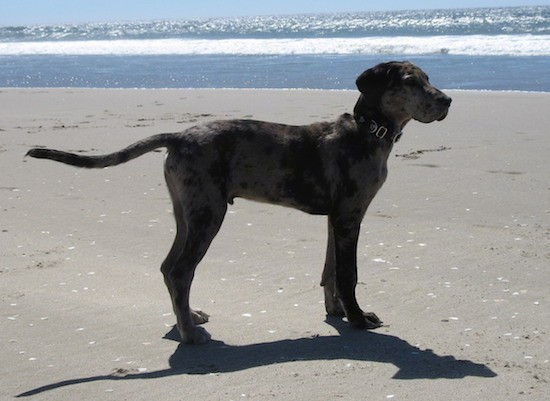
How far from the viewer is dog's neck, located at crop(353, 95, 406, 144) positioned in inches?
216

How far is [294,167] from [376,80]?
684 mm

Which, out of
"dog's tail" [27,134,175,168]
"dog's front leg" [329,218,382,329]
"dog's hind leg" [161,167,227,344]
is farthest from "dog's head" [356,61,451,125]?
"dog's tail" [27,134,175,168]

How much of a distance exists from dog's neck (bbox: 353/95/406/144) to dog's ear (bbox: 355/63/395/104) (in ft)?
0.26

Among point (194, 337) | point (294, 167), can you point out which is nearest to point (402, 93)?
point (294, 167)

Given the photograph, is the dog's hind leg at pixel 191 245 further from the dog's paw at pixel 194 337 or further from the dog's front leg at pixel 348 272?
the dog's front leg at pixel 348 272

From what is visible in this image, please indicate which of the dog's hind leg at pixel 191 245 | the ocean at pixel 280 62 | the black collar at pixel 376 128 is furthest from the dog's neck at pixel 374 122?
the ocean at pixel 280 62

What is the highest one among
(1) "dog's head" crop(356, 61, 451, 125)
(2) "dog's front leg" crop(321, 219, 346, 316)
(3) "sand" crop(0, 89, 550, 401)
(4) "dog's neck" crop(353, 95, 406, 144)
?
(1) "dog's head" crop(356, 61, 451, 125)

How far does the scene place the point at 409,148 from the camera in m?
11.3

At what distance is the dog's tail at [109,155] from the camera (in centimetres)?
501

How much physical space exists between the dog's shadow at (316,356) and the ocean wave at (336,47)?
24305mm

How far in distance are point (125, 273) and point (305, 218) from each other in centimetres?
205

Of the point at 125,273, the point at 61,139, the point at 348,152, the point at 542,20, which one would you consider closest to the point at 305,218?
the point at 125,273

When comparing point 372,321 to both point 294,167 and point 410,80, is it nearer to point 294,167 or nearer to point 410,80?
point 294,167

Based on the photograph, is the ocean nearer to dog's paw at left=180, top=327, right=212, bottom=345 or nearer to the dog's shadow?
the dog's shadow
